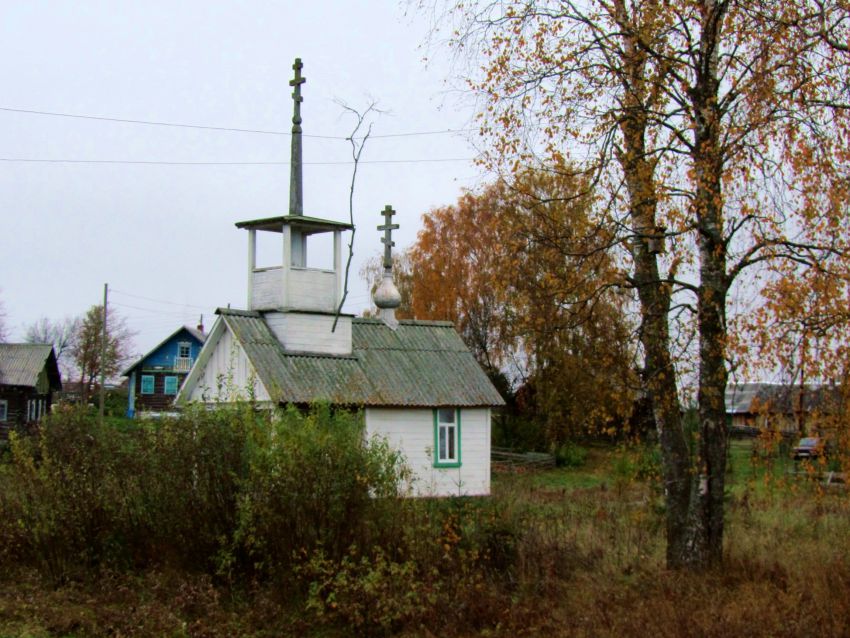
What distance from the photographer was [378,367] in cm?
2350

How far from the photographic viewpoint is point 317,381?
2206 cm

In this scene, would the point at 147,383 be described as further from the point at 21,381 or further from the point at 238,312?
the point at 238,312

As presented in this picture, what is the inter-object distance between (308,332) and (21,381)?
2896 cm

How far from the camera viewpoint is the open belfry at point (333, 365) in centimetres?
2209

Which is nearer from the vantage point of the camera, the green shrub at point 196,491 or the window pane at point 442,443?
the green shrub at point 196,491

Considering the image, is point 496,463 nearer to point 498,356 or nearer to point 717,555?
point 498,356

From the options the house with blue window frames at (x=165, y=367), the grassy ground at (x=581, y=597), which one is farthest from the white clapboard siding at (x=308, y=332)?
the house with blue window frames at (x=165, y=367)

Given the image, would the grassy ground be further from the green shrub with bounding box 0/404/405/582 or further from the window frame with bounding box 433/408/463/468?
the window frame with bounding box 433/408/463/468

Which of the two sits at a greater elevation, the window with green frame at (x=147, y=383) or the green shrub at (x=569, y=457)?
the window with green frame at (x=147, y=383)

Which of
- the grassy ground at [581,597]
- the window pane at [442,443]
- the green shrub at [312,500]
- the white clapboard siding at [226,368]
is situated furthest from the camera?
the window pane at [442,443]

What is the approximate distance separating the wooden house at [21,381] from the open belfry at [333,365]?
26043 mm

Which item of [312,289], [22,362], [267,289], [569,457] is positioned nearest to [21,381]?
[22,362]

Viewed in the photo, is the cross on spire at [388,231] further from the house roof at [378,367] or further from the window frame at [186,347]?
the window frame at [186,347]

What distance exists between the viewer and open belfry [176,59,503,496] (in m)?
22.1
